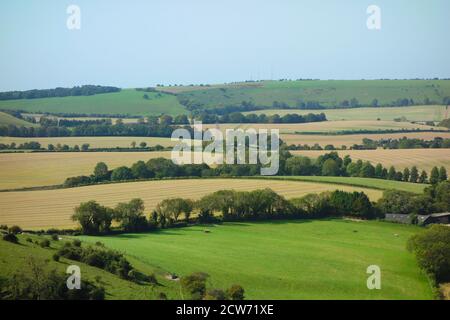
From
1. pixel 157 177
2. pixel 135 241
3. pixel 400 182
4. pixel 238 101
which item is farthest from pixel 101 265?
pixel 238 101

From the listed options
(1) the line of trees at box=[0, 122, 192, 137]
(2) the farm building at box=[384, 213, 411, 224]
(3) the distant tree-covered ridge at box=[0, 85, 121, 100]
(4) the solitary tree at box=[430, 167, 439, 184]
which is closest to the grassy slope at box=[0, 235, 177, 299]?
(2) the farm building at box=[384, 213, 411, 224]

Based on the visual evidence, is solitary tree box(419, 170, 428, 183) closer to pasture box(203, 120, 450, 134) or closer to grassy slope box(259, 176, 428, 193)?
grassy slope box(259, 176, 428, 193)

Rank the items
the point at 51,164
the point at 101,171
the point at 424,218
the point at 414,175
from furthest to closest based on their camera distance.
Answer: the point at 51,164, the point at 414,175, the point at 101,171, the point at 424,218

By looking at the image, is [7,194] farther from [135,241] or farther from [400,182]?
[400,182]

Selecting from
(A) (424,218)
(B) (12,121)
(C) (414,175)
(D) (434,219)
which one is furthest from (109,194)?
(B) (12,121)

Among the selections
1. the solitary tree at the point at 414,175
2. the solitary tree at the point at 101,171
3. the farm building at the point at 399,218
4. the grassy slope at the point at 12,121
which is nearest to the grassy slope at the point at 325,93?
the grassy slope at the point at 12,121

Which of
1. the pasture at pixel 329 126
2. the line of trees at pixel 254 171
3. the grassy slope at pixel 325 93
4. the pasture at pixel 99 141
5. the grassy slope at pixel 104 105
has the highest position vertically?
the grassy slope at pixel 325 93

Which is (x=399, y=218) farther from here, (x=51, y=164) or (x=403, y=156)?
(x=51, y=164)

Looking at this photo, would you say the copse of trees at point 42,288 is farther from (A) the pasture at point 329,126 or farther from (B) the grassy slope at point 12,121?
(A) the pasture at point 329,126
